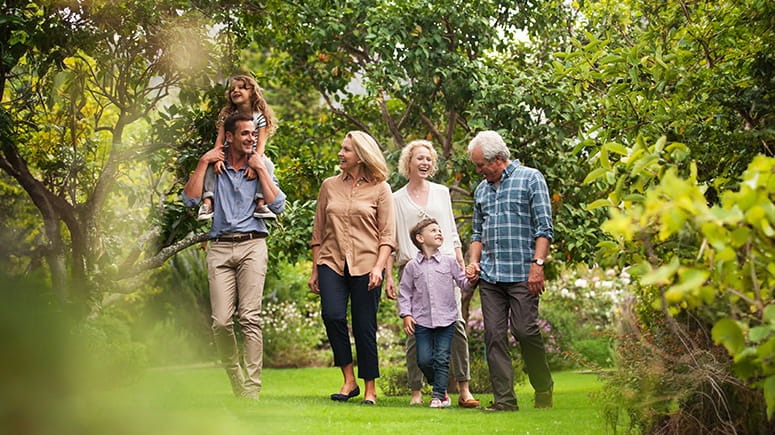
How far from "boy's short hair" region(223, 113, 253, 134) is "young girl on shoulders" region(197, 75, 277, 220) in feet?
0.23

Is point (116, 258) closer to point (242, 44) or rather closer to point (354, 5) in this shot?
point (242, 44)

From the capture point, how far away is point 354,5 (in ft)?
24.7

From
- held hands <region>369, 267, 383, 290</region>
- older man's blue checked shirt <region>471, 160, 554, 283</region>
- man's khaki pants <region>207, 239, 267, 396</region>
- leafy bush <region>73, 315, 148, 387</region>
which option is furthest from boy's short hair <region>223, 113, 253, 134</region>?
leafy bush <region>73, 315, 148, 387</region>

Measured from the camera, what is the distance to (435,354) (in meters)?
5.58

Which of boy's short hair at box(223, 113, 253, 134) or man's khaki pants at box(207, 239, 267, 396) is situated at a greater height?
boy's short hair at box(223, 113, 253, 134)

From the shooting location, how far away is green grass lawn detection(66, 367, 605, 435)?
193 centimetres

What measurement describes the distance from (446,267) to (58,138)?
116 inches

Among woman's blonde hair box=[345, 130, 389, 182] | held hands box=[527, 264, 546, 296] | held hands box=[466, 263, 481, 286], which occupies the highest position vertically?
woman's blonde hair box=[345, 130, 389, 182]

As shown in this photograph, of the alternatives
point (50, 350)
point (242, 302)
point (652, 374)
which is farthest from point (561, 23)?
point (50, 350)

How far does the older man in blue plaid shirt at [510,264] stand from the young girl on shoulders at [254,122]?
1.55 metres

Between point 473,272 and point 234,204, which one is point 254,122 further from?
point 473,272

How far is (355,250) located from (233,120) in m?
1.31

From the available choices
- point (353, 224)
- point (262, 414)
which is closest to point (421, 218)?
point (353, 224)

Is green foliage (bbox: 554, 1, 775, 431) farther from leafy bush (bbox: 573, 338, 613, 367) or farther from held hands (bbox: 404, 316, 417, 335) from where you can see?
leafy bush (bbox: 573, 338, 613, 367)
